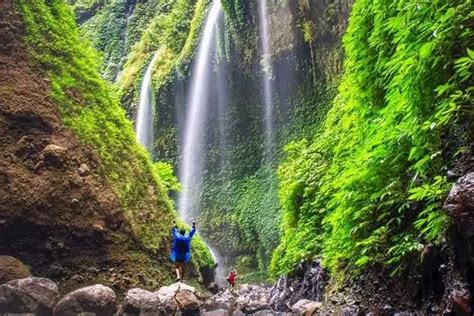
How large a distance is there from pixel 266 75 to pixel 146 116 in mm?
8665

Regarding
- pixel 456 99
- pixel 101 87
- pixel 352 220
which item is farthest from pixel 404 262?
pixel 101 87

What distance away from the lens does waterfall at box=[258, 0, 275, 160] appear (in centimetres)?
2189

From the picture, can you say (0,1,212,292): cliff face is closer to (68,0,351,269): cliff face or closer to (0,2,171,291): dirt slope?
(0,2,171,291): dirt slope

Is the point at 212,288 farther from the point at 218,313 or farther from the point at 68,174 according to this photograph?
the point at 68,174

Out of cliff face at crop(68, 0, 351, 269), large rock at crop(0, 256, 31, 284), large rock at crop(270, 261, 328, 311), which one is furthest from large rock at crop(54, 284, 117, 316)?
cliff face at crop(68, 0, 351, 269)

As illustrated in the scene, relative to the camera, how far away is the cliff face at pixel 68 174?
9.53 metres

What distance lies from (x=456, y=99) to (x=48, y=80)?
10252 mm

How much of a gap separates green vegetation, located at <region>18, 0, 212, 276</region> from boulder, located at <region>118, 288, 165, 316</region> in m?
2.89

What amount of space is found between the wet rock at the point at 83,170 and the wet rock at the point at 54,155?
0.43 metres

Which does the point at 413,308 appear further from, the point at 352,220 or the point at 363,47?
the point at 363,47

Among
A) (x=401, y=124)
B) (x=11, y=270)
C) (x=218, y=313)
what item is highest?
(x=401, y=124)

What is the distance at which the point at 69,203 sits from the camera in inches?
395

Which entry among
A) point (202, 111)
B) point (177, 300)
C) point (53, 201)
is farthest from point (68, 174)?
point (202, 111)

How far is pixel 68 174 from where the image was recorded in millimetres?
10273
